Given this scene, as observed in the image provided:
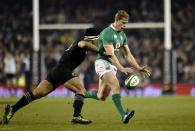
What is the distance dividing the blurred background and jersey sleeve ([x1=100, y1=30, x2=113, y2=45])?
1940 centimetres

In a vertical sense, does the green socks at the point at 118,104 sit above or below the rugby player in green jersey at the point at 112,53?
below

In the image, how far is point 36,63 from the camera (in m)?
38.1

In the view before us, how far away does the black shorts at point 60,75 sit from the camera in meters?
15.9

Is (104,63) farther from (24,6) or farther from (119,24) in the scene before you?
(24,6)

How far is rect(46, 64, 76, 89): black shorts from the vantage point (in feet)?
52.1

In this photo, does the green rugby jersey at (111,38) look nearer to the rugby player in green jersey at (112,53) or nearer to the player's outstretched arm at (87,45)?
the rugby player in green jersey at (112,53)

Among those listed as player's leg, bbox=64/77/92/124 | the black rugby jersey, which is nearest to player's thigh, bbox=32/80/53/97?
player's leg, bbox=64/77/92/124

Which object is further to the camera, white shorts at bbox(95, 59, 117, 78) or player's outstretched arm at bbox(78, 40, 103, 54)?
white shorts at bbox(95, 59, 117, 78)

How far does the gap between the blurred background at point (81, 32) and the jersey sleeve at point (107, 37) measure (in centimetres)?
1940

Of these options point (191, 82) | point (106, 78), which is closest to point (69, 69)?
point (106, 78)

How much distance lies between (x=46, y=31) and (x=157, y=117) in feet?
77.4

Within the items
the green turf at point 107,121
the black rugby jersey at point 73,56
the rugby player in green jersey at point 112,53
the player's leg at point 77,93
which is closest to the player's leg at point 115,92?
the rugby player in green jersey at point 112,53

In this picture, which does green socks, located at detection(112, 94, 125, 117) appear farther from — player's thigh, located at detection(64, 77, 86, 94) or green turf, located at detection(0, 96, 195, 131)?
player's thigh, located at detection(64, 77, 86, 94)

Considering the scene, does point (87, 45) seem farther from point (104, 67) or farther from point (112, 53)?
point (104, 67)
